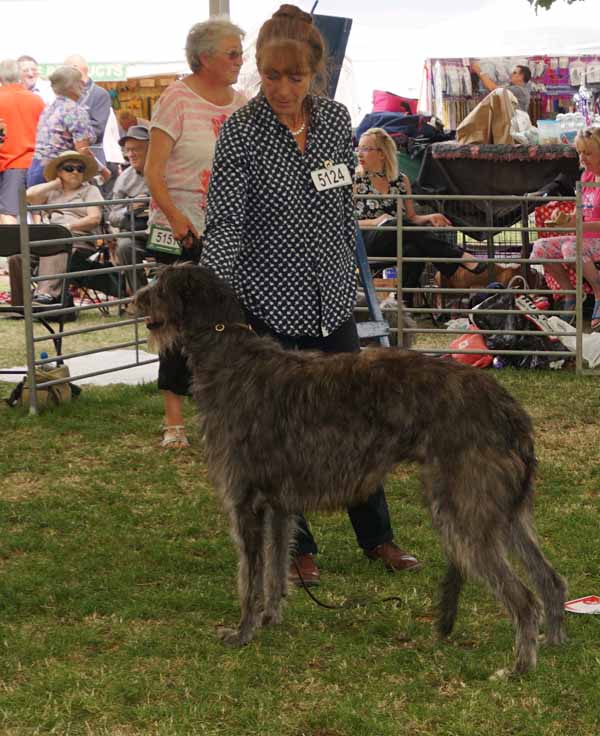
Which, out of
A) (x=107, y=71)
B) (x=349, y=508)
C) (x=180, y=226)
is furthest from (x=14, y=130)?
(x=349, y=508)

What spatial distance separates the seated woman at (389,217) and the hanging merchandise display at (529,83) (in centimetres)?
494

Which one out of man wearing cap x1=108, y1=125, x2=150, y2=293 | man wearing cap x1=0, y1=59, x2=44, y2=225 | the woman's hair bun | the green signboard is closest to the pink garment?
man wearing cap x1=108, y1=125, x2=150, y2=293

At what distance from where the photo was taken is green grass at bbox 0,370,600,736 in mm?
3283

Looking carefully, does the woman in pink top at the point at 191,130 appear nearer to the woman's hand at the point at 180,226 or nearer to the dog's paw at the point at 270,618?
the woman's hand at the point at 180,226

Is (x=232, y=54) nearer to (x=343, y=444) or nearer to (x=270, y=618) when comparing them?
(x=343, y=444)

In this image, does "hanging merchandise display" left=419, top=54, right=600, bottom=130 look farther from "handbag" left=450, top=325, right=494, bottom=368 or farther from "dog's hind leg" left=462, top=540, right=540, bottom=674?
"dog's hind leg" left=462, top=540, right=540, bottom=674

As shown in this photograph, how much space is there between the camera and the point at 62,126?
1280cm

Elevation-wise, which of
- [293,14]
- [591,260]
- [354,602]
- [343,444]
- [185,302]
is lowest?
[354,602]

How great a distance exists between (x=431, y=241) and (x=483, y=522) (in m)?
6.34

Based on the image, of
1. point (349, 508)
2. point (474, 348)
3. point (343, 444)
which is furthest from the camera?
point (474, 348)

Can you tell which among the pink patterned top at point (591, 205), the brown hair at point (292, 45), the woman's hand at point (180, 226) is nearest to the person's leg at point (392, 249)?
the pink patterned top at point (591, 205)

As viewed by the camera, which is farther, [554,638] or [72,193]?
[72,193]

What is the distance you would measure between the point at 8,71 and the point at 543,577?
11.3 meters

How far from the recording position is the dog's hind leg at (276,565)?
3.94m
